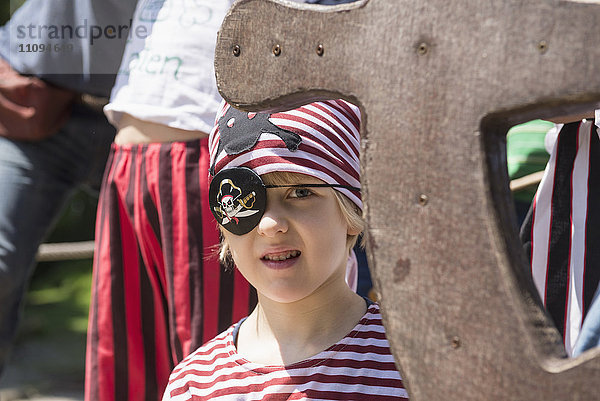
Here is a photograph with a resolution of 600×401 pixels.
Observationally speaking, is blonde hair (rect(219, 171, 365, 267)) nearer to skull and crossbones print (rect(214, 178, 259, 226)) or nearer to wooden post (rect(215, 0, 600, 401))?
skull and crossbones print (rect(214, 178, 259, 226))

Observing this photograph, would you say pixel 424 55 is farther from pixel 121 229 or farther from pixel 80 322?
pixel 80 322

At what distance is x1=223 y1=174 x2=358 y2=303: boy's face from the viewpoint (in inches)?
48.9

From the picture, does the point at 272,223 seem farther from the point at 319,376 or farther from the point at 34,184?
the point at 34,184

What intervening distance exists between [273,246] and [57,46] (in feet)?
3.33

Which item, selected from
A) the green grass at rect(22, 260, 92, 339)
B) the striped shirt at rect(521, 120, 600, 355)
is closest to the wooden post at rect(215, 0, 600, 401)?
the striped shirt at rect(521, 120, 600, 355)

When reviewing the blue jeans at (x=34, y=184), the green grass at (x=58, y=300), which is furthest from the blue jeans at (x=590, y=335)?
the green grass at (x=58, y=300)

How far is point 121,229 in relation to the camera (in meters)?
1.77

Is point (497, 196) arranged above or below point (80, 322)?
above

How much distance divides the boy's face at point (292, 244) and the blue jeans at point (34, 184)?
1.03 m

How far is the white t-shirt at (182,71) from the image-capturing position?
163 cm

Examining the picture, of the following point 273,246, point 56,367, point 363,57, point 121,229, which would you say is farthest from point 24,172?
point 56,367

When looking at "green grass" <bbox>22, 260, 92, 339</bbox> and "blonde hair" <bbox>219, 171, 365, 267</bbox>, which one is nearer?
"blonde hair" <bbox>219, 171, 365, 267</bbox>

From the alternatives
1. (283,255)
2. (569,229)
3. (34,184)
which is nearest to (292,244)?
(283,255)

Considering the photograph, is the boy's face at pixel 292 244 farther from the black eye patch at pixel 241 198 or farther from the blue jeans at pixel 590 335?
the blue jeans at pixel 590 335
